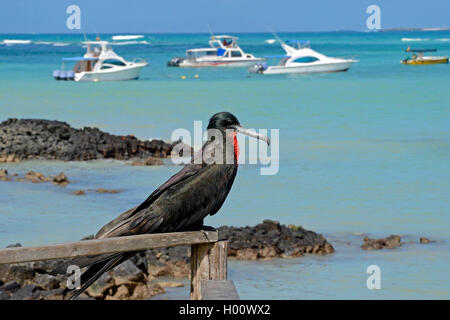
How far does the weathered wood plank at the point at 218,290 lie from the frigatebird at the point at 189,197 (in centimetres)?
62

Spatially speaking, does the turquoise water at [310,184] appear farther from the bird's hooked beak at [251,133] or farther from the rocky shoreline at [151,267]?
the bird's hooked beak at [251,133]

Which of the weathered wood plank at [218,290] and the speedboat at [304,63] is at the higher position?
the speedboat at [304,63]

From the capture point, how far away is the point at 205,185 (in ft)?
18.5

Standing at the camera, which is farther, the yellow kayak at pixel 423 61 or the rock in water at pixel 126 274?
the yellow kayak at pixel 423 61

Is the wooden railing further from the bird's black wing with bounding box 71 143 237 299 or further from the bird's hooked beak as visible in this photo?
the bird's hooked beak

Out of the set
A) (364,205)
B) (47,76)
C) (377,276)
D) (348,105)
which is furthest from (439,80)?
(377,276)

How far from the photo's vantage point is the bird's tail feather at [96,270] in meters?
4.90

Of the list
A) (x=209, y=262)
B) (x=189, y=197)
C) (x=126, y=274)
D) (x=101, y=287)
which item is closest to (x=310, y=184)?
(x=126, y=274)

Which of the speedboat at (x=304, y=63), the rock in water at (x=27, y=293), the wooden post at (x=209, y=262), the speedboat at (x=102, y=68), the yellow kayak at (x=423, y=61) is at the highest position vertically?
the yellow kayak at (x=423, y=61)

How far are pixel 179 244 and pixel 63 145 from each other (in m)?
15.6

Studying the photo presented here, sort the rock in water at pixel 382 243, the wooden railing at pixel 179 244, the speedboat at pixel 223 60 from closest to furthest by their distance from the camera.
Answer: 1. the wooden railing at pixel 179 244
2. the rock in water at pixel 382 243
3. the speedboat at pixel 223 60

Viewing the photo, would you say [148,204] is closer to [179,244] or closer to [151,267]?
[179,244]

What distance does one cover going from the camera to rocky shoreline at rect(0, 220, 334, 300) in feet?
31.0

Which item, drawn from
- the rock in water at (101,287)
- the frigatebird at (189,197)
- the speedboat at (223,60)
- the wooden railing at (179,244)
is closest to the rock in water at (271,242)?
the rock in water at (101,287)
